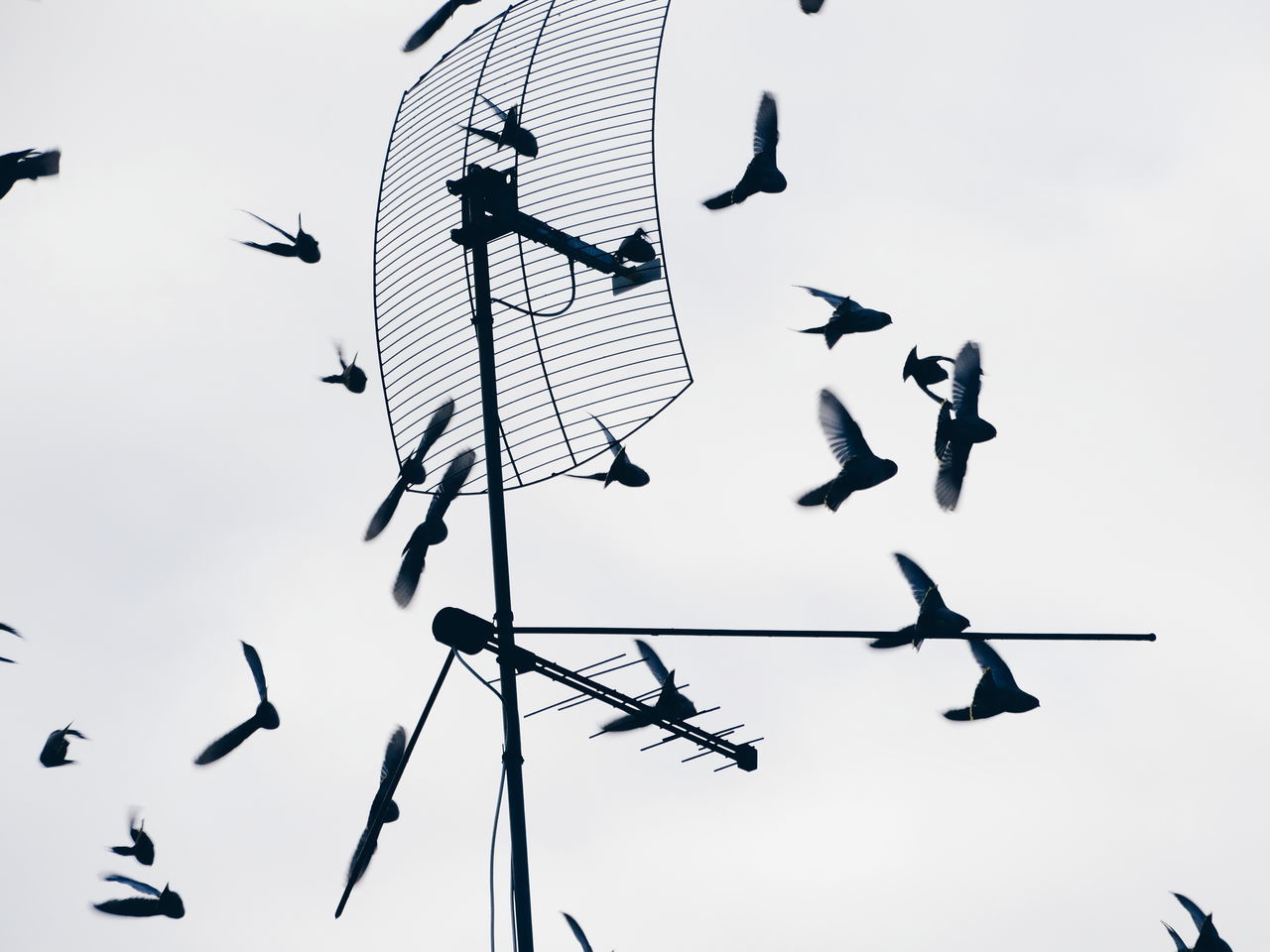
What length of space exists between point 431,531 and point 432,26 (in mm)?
Result: 2974

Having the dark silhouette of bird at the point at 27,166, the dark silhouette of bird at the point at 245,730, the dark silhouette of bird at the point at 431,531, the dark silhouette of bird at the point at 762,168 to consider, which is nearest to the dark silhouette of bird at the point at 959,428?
the dark silhouette of bird at the point at 762,168

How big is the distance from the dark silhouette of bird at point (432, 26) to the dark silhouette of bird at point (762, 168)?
1605 millimetres

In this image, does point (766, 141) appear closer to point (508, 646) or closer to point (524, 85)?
point (524, 85)

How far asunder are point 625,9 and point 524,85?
0.54 meters

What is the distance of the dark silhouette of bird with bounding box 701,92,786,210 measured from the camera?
885cm

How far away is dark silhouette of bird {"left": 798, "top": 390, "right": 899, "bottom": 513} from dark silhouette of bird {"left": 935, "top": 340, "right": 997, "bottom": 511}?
0.82 ft

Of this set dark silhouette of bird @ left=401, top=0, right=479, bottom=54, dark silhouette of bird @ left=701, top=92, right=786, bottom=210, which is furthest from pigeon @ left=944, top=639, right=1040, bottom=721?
dark silhouette of bird @ left=401, top=0, right=479, bottom=54

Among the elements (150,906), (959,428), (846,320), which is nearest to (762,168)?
(846,320)

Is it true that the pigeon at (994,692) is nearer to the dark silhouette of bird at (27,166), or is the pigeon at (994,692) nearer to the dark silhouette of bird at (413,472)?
the dark silhouette of bird at (413,472)

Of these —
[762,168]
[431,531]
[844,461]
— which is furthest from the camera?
[762,168]

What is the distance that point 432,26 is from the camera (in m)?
8.31

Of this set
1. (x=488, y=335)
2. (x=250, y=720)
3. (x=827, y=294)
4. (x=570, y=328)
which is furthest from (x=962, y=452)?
(x=250, y=720)

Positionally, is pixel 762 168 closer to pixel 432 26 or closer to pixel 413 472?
pixel 432 26

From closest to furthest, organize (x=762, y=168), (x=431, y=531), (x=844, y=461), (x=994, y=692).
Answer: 1. (x=431, y=531)
2. (x=994, y=692)
3. (x=844, y=461)
4. (x=762, y=168)
